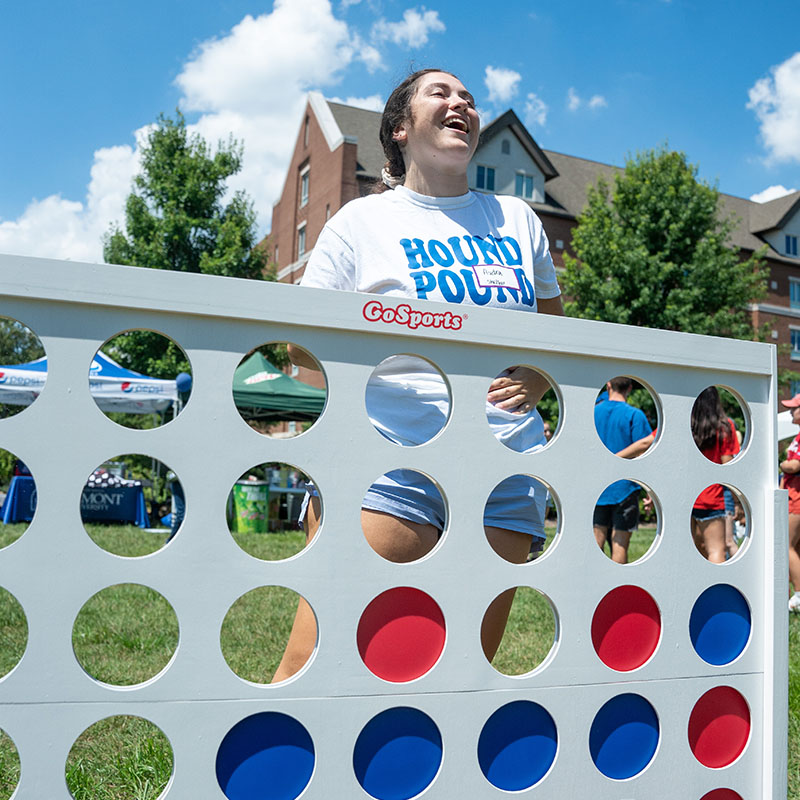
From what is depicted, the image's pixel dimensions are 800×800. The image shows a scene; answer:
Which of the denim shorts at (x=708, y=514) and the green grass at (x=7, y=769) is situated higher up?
the denim shorts at (x=708, y=514)

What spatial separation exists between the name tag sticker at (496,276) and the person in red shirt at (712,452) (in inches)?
132

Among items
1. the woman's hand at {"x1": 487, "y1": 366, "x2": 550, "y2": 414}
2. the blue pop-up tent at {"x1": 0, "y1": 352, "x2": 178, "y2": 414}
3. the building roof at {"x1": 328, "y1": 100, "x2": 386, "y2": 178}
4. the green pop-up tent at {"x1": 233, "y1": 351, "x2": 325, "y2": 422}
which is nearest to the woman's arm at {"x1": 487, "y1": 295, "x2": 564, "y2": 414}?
the woman's hand at {"x1": 487, "y1": 366, "x2": 550, "y2": 414}

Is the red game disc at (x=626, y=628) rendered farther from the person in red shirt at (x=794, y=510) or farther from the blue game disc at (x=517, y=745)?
the person in red shirt at (x=794, y=510)

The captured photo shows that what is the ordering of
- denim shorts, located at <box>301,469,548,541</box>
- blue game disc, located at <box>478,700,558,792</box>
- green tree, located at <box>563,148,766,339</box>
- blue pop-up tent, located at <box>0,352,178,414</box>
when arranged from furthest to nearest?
green tree, located at <box>563,148,766,339</box> → blue pop-up tent, located at <box>0,352,178,414</box> → denim shorts, located at <box>301,469,548,541</box> → blue game disc, located at <box>478,700,558,792</box>

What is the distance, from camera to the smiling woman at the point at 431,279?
138 centimetres

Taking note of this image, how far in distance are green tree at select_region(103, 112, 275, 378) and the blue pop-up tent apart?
347 inches

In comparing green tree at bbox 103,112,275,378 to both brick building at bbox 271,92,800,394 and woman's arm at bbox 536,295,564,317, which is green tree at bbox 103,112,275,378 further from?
woman's arm at bbox 536,295,564,317

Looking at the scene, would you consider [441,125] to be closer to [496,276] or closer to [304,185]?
[496,276]

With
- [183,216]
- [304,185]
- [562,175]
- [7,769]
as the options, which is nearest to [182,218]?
[183,216]

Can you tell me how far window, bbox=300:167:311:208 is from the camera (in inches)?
1104

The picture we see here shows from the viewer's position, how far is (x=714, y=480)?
1303 millimetres

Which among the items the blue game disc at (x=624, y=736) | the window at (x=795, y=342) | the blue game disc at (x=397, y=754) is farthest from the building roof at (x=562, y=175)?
the blue game disc at (x=397, y=754)

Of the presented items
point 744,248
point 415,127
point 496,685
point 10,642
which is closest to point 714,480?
point 496,685

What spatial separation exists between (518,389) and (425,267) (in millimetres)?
303
